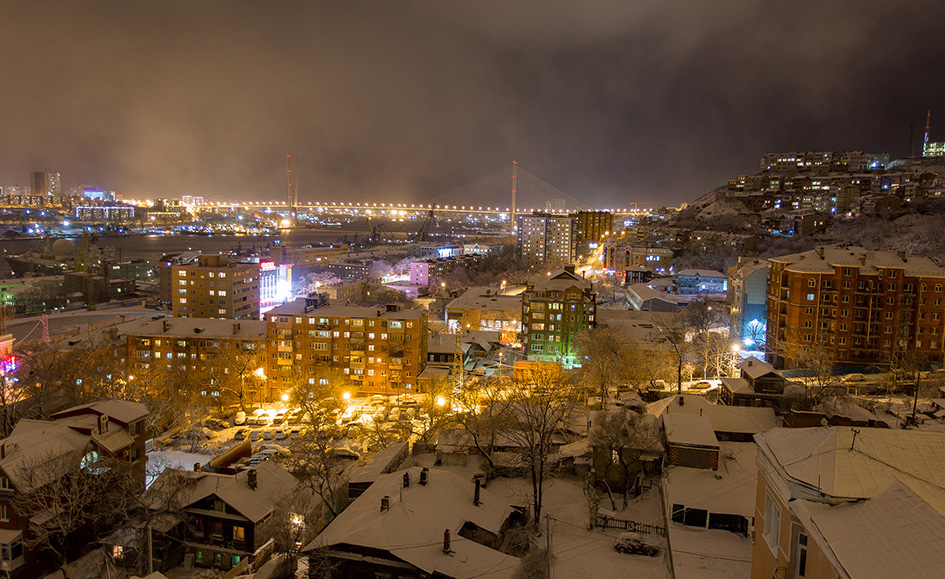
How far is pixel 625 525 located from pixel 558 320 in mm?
7816

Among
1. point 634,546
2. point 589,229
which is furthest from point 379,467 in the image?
point 589,229

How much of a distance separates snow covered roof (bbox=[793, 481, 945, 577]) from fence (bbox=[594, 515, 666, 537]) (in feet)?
8.29

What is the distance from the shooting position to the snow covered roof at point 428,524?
3943 mm

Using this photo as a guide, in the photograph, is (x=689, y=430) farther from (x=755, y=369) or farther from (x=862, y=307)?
(x=862, y=307)

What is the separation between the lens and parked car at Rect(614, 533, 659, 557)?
4.07 m

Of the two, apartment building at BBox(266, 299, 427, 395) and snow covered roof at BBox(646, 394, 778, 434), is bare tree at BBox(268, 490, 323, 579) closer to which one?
snow covered roof at BBox(646, 394, 778, 434)

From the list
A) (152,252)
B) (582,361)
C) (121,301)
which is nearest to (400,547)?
(582,361)

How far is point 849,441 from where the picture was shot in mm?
2270

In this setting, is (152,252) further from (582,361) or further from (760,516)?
(760,516)

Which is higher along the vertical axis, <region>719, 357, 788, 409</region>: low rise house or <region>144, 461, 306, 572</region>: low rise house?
<region>719, 357, 788, 409</region>: low rise house

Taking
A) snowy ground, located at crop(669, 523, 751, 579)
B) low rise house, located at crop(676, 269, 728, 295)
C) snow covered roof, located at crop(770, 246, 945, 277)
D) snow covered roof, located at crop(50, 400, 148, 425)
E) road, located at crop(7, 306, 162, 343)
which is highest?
snow covered roof, located at crop(770, 246, 945, 277)

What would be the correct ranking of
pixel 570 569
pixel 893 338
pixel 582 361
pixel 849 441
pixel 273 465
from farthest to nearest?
pixel 582 361 → pixel 893 338 → pixel 273 465 → pixel 570 569 → pixel 849 441

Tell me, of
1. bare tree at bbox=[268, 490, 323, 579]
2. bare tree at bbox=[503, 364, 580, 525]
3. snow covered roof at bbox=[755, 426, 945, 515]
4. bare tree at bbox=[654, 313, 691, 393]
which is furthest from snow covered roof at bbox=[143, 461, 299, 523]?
bare tree at bbox=[654, 313, 691, 393]

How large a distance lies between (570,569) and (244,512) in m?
2.98
